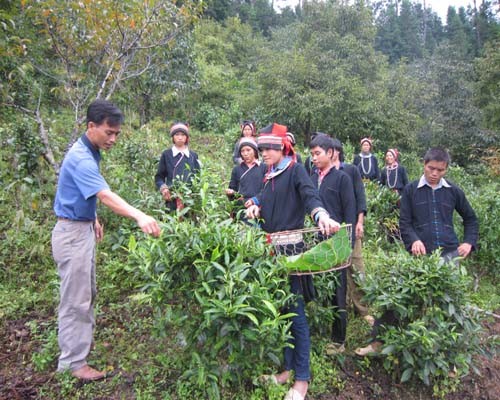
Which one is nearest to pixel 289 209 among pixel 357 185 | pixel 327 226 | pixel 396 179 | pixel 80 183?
pixel 327 226

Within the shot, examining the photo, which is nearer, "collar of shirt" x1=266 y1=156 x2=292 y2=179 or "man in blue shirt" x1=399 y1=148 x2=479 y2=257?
"collar of shirt" x1=266 y1=156 x2=292 y2=179

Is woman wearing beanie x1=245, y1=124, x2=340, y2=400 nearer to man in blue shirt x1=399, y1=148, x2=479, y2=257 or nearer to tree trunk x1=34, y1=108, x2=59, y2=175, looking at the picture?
man in blue shirt x1=399, y1=148, x2=479, y2=257

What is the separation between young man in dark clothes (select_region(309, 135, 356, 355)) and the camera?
3.32 meters

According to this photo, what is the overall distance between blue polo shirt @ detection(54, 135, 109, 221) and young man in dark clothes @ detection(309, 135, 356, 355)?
1.71m

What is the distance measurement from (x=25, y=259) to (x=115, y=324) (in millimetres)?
1648

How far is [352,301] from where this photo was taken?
3.91 metres

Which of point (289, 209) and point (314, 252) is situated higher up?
point (289, 209)

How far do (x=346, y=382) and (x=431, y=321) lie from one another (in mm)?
762

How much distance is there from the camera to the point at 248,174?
4344 millimetres

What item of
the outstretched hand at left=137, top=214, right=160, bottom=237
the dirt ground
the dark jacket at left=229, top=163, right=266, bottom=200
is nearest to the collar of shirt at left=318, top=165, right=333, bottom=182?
the dark jacket at left=229, top=163, right=266, bottom=200

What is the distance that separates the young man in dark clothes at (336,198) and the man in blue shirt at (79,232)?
1609mm

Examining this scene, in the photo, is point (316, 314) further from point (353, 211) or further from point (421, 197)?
point (421, 197)

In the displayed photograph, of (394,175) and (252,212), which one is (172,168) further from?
(394,175)

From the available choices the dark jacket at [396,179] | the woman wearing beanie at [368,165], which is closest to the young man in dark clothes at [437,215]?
the dark jacket at [396,179]
